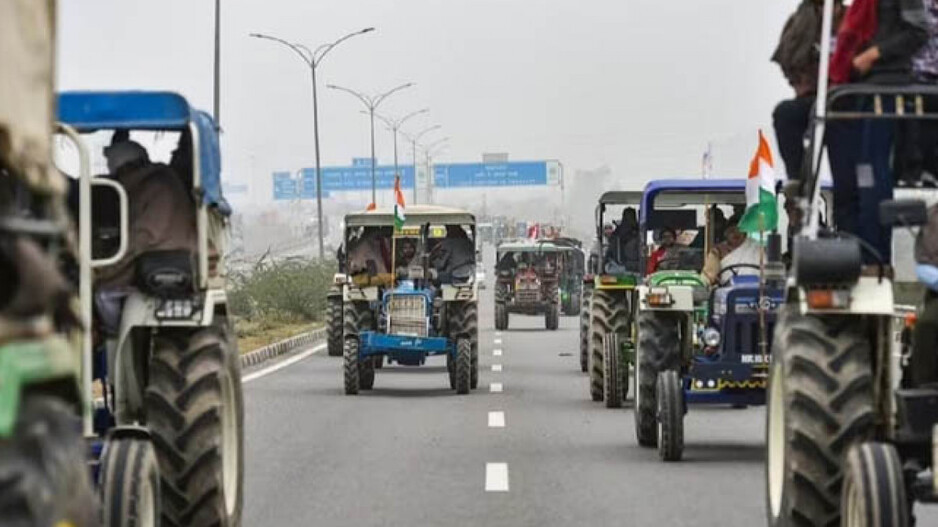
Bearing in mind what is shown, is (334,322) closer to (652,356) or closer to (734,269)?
(734,269)

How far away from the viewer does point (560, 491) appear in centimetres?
1641

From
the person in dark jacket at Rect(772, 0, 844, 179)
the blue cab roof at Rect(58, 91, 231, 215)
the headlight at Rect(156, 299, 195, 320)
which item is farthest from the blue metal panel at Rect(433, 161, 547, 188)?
the person in dark jacket at Rect(772, 0, 844, 179)

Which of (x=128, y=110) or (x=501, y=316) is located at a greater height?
(x=128, y=110)

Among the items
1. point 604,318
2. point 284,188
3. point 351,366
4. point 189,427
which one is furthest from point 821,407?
point 284,188

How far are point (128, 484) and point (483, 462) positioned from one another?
8752 mm

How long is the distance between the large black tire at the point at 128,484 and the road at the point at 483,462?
409 cm

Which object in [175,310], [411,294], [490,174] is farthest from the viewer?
[490,174]

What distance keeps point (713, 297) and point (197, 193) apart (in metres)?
7.82

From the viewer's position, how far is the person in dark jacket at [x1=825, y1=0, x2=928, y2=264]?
1028cm

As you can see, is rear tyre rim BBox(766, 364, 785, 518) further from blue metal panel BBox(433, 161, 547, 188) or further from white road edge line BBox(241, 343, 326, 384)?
blue metal panel BBox(433, 161, 547, 188)

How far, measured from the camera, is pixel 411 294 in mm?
29734

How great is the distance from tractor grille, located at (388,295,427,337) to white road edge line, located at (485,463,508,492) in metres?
10.9

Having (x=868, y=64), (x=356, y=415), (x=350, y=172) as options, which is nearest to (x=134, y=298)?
(x=868, y=64)

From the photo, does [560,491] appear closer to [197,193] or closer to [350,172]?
[197,193]
